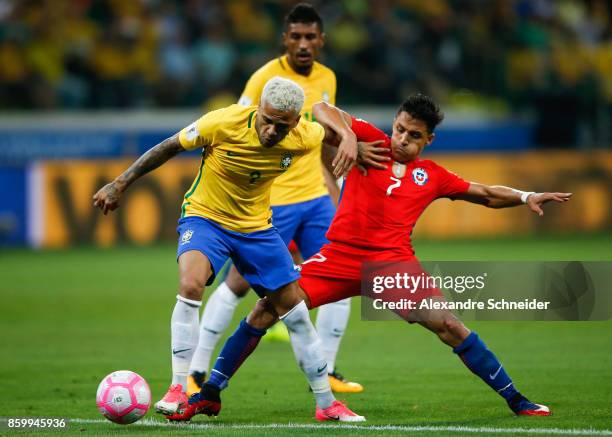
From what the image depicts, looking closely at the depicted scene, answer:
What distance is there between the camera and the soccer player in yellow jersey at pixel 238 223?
22.2 feet

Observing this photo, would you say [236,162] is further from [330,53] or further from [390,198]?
[330,53]

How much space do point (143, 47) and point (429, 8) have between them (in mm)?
6280

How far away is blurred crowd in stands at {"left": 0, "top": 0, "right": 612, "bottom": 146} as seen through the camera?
816 inches

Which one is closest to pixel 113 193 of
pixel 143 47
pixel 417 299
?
pixel 417 299

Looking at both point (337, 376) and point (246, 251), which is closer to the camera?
point (246, 251)

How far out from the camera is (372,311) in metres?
7.63

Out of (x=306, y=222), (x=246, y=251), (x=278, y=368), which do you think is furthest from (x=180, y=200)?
(x=246, y=251)

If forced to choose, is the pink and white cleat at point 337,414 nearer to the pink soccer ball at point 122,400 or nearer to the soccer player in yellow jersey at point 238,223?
the soccer player in yellow jersey at point 238,223

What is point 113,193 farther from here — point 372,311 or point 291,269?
point 372,311

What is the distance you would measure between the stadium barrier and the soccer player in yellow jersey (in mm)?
12377

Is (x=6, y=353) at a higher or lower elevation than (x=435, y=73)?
lower

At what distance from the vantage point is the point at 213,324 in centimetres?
835

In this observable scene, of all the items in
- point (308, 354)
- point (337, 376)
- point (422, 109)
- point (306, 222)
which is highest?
point (422, 109)

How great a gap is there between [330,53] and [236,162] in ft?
50.6
